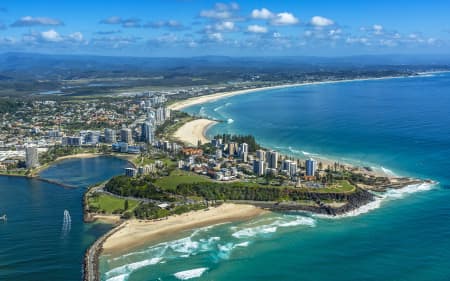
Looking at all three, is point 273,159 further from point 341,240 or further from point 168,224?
point 341,240

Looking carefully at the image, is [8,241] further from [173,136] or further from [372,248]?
[173,136]

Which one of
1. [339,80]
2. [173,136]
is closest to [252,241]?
[173,136]

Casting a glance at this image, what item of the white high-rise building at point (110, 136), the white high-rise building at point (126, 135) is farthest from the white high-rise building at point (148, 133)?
the white high-rise building at point (110, 136)

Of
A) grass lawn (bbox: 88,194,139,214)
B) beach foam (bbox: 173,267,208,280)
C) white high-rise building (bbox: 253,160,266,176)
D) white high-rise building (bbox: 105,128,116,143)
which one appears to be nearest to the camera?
beach foam (bbox: 173,267,208,280)

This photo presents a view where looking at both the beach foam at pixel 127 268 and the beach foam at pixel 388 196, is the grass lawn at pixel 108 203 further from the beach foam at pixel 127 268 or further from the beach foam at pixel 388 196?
the beach foam at pixel 388 196

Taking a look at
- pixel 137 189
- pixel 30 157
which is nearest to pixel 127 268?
pixel 137 189

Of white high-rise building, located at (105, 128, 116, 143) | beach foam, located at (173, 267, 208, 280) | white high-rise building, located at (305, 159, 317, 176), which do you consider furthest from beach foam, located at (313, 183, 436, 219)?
white high-rise building, located at (105, 128, 116, 143)

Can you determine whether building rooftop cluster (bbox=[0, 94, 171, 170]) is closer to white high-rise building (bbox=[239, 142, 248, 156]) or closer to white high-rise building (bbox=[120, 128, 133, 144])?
white high-rise building (bbox=[120, 128, 133, 144])
